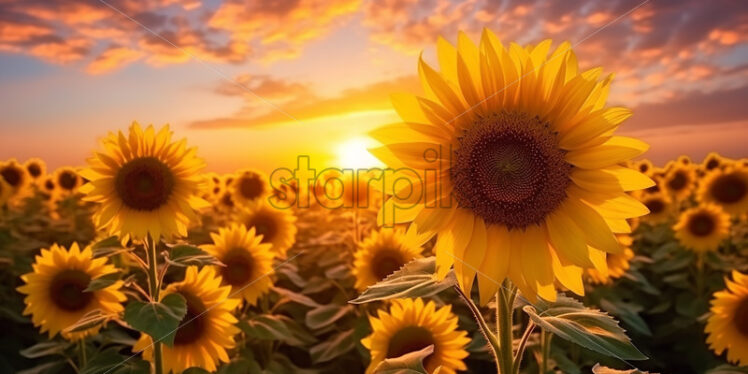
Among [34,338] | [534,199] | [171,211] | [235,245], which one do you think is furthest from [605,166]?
[34,338]

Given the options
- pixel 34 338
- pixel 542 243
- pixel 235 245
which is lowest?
pixel 34 338

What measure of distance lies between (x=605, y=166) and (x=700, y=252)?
8.08m

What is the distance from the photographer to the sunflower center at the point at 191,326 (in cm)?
453

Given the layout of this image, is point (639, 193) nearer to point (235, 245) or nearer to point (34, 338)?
point (235, 245)

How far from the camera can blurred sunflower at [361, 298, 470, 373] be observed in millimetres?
4391

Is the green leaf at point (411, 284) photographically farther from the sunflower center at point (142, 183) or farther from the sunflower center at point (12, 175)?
the sunflower center at point (12, 175)

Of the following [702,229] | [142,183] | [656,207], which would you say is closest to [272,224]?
[142,183]

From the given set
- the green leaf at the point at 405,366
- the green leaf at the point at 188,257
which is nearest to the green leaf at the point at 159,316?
the green leaf at the point at 188,257

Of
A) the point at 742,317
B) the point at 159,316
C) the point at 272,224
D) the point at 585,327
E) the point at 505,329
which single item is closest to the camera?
the point at 585,327

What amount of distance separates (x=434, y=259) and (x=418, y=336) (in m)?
2.02

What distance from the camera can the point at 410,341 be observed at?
440cm

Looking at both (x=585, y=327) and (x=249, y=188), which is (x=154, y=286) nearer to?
(x=585, y=327)

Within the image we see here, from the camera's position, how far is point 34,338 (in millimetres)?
7098

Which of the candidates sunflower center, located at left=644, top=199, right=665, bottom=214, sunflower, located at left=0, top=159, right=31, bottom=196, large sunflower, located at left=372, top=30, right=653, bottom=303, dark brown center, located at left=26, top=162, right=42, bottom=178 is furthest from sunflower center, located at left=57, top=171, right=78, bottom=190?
large sunflower, located at left=372, top=30, right=653, bottom=303
